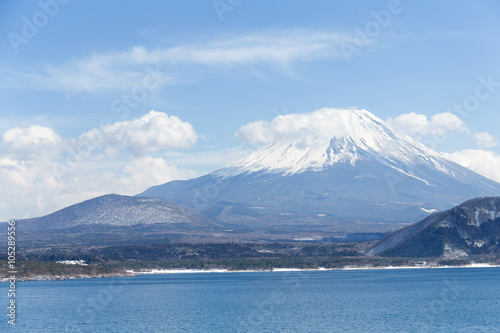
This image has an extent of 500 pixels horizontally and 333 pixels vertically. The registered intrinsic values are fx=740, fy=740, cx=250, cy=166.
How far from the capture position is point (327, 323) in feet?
265

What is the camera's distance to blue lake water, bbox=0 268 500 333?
3132 inches

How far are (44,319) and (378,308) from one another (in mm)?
41571

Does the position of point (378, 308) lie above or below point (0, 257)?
below

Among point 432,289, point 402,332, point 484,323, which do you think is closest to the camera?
point 402,332

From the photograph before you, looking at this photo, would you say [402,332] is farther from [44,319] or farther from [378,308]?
[44,319]

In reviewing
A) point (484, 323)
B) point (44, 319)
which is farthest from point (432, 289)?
point (44, 319)

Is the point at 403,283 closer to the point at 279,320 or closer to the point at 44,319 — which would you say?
the point at 279,320

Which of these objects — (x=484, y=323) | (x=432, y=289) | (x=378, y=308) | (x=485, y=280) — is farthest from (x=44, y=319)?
(x=485, y=280)

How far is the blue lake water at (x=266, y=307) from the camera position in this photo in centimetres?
7956

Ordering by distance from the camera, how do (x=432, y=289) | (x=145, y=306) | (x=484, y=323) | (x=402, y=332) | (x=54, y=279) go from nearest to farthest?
(x=402, y=332), (x=484, y=323), (x=145, y=306), (x=432, y=289), (x=54, y=279)

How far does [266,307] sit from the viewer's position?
97938 mm

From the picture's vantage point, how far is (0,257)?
177 m

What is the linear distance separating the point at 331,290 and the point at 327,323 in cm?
4645

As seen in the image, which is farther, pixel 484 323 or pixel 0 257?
pixel 0 257
